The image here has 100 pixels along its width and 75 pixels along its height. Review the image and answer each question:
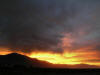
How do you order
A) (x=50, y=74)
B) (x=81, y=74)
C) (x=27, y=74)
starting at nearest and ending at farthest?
(x=27, y=74) < (x=50, y=74) < (x=81, y=74)

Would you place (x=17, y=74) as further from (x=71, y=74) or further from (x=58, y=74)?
(x=71, y=74)

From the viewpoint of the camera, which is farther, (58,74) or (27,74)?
(58,74)

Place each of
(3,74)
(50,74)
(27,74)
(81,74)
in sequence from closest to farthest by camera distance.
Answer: (3,74), (27,74), (50,74), (81,74)

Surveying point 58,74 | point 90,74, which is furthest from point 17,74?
point 90,74

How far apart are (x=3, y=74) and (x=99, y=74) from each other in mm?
40232

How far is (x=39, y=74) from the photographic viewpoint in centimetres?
4272

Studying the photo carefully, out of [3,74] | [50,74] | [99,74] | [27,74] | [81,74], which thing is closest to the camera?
[3,74]

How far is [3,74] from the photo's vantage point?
37906 mm

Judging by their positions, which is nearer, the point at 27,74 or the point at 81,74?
the point at 27,74

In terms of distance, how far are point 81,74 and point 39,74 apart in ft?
59.6

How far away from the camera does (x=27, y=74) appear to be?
40.7m

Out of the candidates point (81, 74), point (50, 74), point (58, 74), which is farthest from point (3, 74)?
point (81, 74)

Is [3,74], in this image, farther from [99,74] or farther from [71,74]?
[99,74]

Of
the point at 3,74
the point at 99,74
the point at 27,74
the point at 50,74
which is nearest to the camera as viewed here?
the point at 3,74
